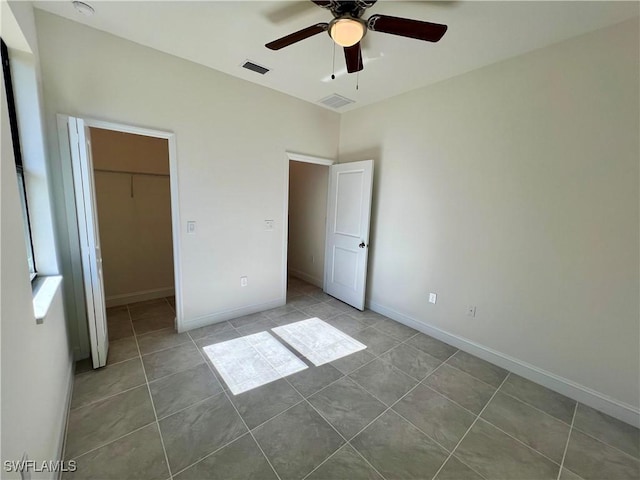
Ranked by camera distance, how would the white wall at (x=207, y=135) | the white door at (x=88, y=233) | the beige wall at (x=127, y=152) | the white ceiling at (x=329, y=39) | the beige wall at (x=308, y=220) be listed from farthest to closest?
the beige wall at (x=308, y=220) < the beige wall at (x=127, y=152) < the white wall at (x=207, y=135) < the white door at (x=88, y=233) < the white ceiling at (x=329, y=39)

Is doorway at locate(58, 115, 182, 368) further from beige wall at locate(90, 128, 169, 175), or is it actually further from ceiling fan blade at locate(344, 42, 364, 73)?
ceiling fan blade at locate(344, 42, 364, 73)

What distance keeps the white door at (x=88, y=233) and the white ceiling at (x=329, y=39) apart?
3.16 ft

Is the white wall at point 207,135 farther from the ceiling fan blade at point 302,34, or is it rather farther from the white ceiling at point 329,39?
the ceiling fan blade at point 302,34

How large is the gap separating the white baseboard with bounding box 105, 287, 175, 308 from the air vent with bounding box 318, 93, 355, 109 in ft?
11.4

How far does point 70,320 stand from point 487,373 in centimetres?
374

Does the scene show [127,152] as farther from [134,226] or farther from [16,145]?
[16,145]

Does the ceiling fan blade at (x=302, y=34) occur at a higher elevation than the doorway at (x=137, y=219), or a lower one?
higher

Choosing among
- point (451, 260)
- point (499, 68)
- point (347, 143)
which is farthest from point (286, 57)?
point (451, 260)

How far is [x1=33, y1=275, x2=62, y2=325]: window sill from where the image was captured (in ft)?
4.47

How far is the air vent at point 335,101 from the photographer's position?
3.27 metres

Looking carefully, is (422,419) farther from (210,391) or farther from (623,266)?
(623,266)

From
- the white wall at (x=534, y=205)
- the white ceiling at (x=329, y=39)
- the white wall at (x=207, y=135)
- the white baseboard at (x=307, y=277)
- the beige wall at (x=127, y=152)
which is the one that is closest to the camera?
the white ceiling at (x=329, y=39)

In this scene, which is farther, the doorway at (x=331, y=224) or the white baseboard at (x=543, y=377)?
the doorway at (x=331, y=224)

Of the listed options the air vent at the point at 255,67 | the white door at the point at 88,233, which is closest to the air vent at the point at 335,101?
the air vent at the point at 255,67
